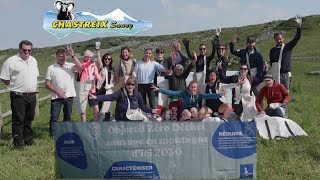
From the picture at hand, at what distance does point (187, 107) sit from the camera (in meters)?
9.94

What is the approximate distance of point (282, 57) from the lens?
34.5 feet

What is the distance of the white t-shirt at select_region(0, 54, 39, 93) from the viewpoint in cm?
852

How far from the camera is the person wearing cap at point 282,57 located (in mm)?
10430

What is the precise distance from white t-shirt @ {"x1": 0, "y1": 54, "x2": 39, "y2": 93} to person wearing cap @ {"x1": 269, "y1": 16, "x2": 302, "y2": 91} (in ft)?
18.7

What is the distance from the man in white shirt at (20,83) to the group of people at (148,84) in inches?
0.8

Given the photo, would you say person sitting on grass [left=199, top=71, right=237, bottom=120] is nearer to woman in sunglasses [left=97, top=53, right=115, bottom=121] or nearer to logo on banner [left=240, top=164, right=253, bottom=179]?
woman in sunglasses [left=97, top=53, right=115, bottom=121]

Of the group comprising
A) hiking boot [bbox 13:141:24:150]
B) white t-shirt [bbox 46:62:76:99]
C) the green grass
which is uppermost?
white t-shirt [bbox 46:62:76:99]

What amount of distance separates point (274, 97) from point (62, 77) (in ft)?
15.9

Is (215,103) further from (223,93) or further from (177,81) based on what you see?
(177,81)

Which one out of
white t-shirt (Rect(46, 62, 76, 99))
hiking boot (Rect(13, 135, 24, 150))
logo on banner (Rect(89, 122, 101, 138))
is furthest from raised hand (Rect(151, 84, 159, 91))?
logo on banner (Rect(89, 122, 101, 138))

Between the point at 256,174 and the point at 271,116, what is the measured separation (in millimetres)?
3305

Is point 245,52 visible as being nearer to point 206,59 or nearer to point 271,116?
point 206,59

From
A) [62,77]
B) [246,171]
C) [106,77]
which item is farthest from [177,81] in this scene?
[246,171]

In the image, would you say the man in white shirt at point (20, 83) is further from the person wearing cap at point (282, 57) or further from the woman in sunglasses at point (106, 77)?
the person wearing cap at point (282, 57)
